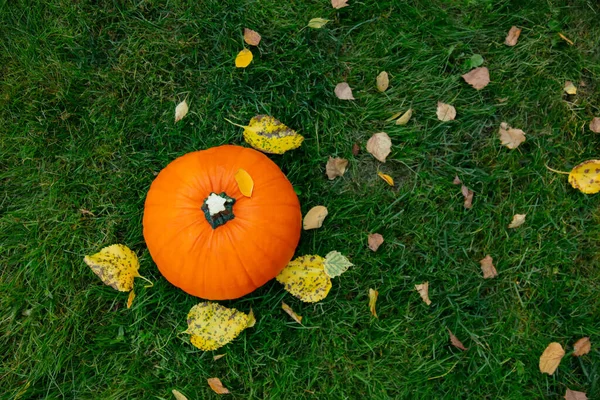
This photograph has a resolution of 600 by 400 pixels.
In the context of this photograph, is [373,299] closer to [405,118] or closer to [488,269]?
[488,269]

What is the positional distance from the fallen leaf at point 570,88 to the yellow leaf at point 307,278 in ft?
5.38

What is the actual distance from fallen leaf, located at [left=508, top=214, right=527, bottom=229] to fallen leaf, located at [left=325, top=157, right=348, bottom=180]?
930 millimetres

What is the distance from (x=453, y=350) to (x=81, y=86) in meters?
2.43

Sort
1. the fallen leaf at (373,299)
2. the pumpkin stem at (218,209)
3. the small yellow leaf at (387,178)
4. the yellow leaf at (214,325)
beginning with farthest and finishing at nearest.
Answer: the small yellow leaf at (387,178), the fallen leaf at (373,299), the yellow leaf at (214,325), the pumpkin stem at (218,209)

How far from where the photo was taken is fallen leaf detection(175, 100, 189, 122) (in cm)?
253

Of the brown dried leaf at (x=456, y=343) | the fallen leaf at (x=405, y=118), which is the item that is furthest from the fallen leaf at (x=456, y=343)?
the fallen leaf at (x=405, y=118)

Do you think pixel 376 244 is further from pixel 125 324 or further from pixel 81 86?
pixel 81 86

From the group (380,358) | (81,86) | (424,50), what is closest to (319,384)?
(380,358)

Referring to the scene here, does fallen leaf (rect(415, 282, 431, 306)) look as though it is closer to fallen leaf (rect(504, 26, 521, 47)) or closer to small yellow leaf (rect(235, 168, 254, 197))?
small yellow leaf (rect(235, 168, 254, 197))

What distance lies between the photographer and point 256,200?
204 centimetres

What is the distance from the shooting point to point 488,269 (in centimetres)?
244

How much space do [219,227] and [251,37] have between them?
1148mm

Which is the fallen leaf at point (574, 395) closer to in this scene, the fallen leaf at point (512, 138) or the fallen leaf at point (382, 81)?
the fallen leaf at point (512, 138)

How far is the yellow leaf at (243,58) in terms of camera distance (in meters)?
2.53
